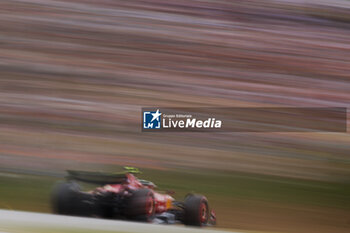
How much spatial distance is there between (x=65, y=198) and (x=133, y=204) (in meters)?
0.45

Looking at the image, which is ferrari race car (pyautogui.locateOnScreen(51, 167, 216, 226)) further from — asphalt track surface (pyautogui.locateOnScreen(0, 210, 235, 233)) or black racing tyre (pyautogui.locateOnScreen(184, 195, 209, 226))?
asphalt track surface (pyautogui.locateOnScreen(0, 210, 235, 233))

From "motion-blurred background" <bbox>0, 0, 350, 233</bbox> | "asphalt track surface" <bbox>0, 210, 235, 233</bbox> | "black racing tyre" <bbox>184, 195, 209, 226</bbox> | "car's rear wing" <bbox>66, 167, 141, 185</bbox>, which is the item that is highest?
"motion-blurred background" <bbox>0, 0, 350, 233</bbox>

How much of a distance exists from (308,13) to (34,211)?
217 centimetres

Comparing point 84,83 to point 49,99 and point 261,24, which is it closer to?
point 49,99

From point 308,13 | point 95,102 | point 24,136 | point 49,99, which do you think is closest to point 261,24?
point 308,13

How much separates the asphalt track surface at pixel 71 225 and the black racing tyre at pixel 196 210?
107 millimetres

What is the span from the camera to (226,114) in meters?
3.31

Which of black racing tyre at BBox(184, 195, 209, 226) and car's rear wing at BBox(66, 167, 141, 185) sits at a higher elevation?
car's rear wing at BBox(66, 167, 141, 185)

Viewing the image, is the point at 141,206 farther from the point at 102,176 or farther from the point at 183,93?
the point at 183,93

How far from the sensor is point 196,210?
3219 mm

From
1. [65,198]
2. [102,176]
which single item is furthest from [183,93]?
[65,198]

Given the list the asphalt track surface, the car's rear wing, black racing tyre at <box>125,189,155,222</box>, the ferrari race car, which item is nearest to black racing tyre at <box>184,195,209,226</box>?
the ferrari race car

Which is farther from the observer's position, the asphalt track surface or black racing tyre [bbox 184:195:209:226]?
black racing tyre [bbox 184:195:209:226]

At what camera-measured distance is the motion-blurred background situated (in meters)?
3.22
